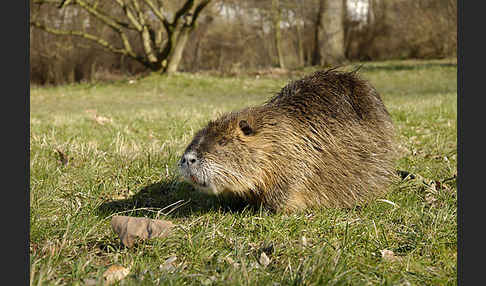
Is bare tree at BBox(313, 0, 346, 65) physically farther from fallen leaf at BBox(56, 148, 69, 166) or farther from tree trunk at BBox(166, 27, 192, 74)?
fallen leaf at BBox(56, 148, 69, 166)

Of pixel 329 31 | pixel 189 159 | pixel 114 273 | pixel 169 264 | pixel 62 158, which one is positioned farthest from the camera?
pixel 329 31

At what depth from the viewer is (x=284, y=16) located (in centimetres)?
2192

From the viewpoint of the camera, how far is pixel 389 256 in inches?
80.6

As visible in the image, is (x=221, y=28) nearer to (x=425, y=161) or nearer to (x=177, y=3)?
(x=177, y=3)

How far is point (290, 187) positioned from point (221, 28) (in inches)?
775

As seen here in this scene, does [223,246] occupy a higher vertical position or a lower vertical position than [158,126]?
lower

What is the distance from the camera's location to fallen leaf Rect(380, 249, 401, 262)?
6.59 feet

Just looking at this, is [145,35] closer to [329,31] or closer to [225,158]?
[329,31]

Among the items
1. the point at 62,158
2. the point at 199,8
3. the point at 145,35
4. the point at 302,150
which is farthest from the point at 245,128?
the point at 145,35

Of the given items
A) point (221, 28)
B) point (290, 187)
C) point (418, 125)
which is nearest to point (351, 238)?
point (290, 187)

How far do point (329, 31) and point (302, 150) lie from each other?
64.7ft

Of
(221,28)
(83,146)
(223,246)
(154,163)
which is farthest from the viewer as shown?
(221,28)

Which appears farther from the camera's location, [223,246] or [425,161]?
[425,161]

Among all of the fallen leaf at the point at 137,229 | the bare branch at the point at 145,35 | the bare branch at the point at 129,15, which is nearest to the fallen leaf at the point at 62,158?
the fallen leaf at the point at 137,229
